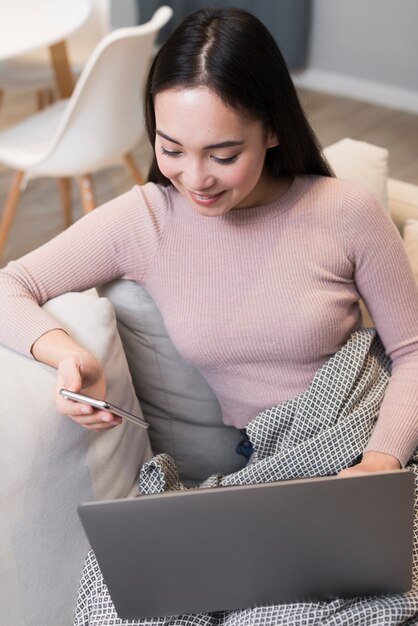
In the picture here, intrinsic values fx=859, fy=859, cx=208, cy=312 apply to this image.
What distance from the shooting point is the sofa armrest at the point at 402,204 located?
1705 mm

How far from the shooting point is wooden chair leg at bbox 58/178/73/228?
308 centimetres

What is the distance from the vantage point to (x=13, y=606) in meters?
1.13

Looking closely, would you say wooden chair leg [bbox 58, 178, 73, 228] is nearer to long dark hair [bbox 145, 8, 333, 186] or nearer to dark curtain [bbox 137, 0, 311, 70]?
dark curtain [bbox 137, 0, 311, 70]

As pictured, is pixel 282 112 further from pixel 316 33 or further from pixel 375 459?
pixel 316 33

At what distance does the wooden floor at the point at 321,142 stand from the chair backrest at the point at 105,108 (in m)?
0.55

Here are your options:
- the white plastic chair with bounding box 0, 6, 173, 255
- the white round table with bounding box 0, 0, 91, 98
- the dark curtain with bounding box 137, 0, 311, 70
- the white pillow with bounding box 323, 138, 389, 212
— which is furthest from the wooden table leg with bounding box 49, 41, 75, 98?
the white pillow with bounding box 323, 138, 389, 212

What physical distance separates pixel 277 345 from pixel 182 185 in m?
0.27

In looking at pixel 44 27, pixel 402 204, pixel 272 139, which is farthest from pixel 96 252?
pixel 44 27

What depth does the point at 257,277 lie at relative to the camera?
1287 millimetres

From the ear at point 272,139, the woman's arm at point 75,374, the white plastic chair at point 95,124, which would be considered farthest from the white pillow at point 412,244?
the white plastic chair at point 95,124

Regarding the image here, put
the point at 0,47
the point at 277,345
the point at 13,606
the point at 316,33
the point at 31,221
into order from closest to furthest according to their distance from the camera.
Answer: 1. the point at 13,606
2. the point at 277,345
3. the point at 0,47
4. the point at 31,221
5. the point at 316,33

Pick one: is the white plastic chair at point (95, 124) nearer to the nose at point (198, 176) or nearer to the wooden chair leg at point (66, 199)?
the wooden chair leg at point (66, 199)

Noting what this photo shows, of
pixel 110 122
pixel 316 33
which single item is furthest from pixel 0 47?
pixel 316 33

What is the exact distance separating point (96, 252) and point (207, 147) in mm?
267
